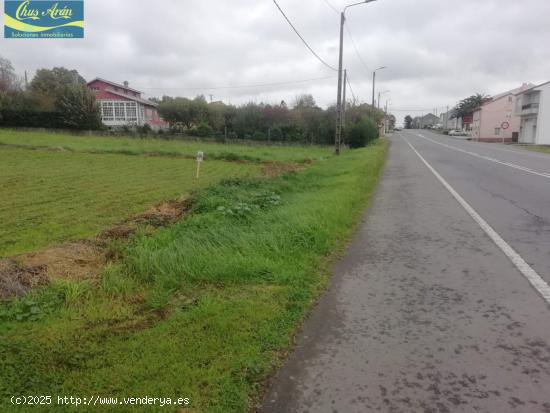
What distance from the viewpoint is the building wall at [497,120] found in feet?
227

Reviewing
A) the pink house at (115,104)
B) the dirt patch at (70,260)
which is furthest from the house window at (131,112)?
the dirt patch at (70,260)

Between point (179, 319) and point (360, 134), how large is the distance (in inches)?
1466

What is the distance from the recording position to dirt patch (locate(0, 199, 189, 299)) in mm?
4926

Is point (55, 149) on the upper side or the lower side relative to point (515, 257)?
upper

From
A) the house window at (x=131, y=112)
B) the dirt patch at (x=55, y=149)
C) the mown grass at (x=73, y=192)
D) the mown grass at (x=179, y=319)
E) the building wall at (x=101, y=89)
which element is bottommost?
the mown grass at (x=73, y=192)

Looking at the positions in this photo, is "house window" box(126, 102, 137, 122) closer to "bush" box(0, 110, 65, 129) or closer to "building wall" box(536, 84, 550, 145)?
"bush" box(0, 110, 65, 129)

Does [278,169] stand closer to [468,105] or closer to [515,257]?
[515,257]

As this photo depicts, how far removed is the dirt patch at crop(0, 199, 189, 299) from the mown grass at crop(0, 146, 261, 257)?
928 mm

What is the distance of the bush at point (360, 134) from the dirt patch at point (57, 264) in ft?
112

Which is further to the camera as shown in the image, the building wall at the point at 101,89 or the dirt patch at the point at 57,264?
the building wall at the point at 101,89

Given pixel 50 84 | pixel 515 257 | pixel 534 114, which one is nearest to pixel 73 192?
pixel 515 257

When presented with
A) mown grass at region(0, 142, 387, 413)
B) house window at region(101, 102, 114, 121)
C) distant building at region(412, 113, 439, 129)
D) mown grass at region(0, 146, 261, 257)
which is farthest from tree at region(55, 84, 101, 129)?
distant building at region(412, 113, 439, 129)

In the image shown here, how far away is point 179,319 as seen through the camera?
161 inches

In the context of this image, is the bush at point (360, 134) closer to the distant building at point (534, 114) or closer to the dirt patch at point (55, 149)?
the dirt patch at point (55, 149)
